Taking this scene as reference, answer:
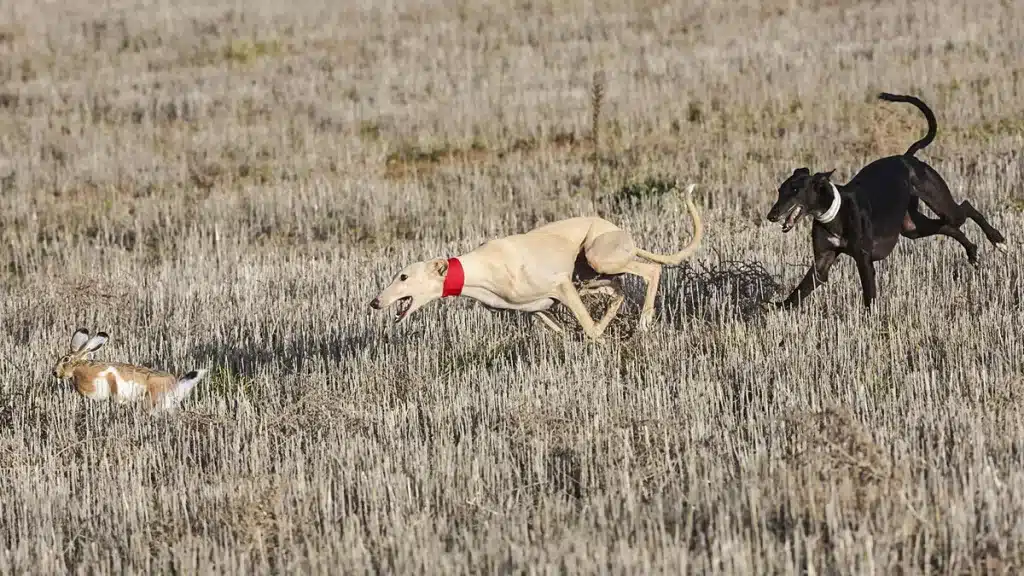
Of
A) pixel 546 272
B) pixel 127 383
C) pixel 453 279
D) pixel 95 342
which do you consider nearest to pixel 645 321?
pixel 546 272

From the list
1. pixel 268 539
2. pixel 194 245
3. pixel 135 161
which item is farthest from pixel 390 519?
pixel 135 161

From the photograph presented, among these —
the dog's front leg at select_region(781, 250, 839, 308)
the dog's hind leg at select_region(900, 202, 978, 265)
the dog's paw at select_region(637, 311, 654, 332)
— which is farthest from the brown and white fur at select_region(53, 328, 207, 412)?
the dog's hind leg at select_region(900, 202, 978, 265)

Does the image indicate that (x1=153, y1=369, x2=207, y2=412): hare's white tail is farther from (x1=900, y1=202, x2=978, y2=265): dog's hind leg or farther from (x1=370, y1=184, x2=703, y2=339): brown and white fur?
(x1=900, y1=202, x2=978, y2=265): dog's hind leg

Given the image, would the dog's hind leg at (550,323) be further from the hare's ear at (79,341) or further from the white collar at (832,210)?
the hare's ear at (79,341)

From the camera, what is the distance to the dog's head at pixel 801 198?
285 inches

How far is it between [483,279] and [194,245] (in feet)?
19.8

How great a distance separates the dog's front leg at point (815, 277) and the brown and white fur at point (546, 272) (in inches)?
29.9

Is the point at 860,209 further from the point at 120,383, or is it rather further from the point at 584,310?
the point at 120,383

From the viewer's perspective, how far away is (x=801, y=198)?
7.26 m

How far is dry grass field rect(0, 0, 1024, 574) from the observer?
4.69 m

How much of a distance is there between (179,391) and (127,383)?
27 centimetres

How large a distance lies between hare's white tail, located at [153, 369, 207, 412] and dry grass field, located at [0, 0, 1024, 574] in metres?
0.10

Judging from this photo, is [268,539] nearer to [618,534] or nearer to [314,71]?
[618,534]

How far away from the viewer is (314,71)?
19844 millimetres
